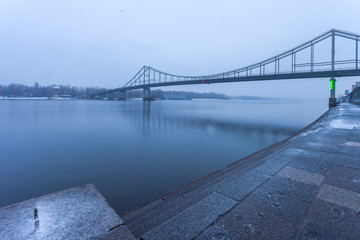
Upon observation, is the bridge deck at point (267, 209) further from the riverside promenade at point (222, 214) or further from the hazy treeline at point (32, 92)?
the hazy treeline at point (32, 92)

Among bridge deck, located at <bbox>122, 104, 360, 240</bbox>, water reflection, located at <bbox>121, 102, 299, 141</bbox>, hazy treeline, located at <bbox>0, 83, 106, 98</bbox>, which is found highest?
hazy treeline, located at <bbox>0, 83, 106, 98</bbox>

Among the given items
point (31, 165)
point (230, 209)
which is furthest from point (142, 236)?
point (31, 165)

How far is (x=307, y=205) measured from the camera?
2.00 m

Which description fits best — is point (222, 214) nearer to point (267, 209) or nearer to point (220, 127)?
point (267, 209)

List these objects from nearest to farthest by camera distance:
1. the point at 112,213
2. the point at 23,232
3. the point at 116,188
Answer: the point at 23,232 → the point at 112,213 → the point at 116,188

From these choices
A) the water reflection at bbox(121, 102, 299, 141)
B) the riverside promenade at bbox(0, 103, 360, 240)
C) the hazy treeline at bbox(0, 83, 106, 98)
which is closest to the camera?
the riverside promenade at bbox(0, 103, 360, 240)

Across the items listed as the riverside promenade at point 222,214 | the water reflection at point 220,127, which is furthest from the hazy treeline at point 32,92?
the riverside promenade at point 222,214

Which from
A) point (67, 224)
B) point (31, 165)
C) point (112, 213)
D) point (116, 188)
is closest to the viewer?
point (67, 224)

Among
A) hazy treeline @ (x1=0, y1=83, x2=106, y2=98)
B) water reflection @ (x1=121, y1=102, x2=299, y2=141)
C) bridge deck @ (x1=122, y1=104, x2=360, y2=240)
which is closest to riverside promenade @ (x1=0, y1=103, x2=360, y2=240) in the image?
bridge deck @ (x1=122, y1=104, x2=360, y2=240)

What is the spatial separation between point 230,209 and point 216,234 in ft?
1.41

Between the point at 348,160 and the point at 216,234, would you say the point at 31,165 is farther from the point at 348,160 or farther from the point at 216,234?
the point at 348,160

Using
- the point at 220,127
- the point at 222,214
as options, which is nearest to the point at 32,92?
the point at 220,127

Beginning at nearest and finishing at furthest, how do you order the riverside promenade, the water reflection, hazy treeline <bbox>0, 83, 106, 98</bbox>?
the riverside promenade < the water reflection < hazy treeline <bbox>0, 83, 106, 98</bbox>

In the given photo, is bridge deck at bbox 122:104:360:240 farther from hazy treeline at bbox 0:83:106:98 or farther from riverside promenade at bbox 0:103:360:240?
hazy treeline at bbox 0:83:106:98
